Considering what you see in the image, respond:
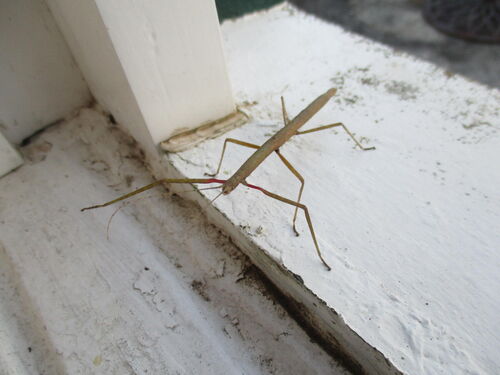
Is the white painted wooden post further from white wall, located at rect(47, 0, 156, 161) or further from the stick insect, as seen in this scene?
the stick insect

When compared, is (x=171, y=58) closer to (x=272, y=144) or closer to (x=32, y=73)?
(x=272, y=144)

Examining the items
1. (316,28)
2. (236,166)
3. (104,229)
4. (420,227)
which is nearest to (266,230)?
(236,166)

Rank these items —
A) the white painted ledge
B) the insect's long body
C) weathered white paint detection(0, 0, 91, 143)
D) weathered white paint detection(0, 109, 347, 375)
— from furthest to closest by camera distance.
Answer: weathered white paint detection(0, 0, 91, 143)
the insect's long body
weathered white paint detection(0, 109, 347, 375)
the white painted ledge

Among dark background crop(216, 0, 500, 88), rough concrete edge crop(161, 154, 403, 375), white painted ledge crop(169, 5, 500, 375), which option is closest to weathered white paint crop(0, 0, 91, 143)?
white painted ledge crop(169, 5, 500, 375)

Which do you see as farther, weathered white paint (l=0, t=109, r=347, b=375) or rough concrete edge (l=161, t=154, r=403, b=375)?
weathered white paint (l=0, t=109, r=347, b=375)

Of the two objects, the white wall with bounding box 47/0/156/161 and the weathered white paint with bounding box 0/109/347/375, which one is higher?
the white wall with bounding box 47/0/156/161

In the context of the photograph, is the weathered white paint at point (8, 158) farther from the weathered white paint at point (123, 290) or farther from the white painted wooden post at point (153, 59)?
the white painted wooden post at point (153, 59)

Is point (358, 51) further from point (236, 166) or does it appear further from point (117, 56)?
point (117, 56)

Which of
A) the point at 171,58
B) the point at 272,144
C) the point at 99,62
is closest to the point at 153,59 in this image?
the point at 171,58
